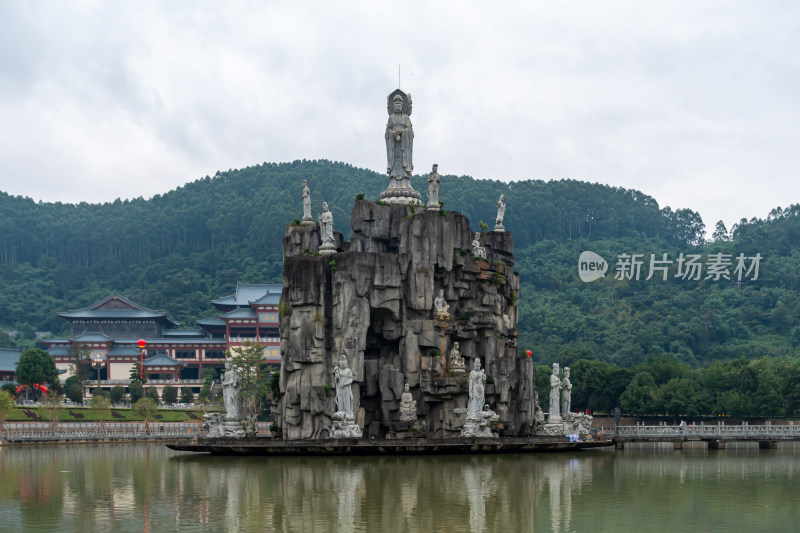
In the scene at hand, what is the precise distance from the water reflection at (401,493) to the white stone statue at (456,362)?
13.3 ft

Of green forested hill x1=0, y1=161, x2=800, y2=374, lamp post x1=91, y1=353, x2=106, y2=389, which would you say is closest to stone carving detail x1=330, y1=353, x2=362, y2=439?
lamp post x1=91, y1=353, x2=106, y2=389

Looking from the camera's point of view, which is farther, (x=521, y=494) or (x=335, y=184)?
(x=335, y=184)

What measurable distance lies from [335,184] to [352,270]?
79.0 meters

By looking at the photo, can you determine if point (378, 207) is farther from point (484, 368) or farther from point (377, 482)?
point (377, 482)

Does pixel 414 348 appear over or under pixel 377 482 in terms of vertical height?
over

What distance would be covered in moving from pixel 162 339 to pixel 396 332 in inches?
1857

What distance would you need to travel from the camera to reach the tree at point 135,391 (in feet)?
238

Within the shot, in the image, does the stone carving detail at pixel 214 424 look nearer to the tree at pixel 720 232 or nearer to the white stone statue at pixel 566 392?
the white stone statue at pixel 566 392

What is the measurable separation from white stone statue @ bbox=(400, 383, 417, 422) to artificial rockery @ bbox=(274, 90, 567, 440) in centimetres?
5

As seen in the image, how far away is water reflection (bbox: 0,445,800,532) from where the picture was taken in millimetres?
26156

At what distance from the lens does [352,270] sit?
140ft

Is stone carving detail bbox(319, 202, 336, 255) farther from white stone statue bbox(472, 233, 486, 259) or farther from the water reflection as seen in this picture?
the water reflection

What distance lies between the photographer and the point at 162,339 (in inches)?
3428

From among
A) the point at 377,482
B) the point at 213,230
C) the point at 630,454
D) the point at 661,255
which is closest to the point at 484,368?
the point at 630,454
